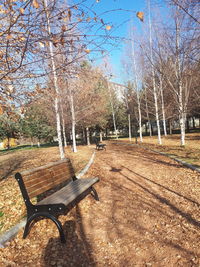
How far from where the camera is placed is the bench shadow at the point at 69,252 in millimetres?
2494

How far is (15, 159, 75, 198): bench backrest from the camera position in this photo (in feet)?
10.5

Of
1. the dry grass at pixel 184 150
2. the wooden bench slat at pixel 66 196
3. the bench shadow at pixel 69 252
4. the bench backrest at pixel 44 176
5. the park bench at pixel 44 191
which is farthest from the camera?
the dry grass at pixel 184 150

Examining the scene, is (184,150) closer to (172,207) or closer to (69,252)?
(172,207)

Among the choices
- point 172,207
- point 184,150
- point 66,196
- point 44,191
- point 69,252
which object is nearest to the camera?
point 69,252

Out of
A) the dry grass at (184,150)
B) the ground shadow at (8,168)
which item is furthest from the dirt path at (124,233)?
the ground shadow at (8,168)

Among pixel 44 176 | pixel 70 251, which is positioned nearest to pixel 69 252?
pixel 70 251

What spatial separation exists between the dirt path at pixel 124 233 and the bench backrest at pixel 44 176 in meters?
0.69

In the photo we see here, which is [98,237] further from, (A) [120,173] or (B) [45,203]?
(A) [120,173]

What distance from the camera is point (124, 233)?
120 inches

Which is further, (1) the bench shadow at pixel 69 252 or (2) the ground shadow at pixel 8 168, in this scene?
(2) the ground shadow at pixel 8 168

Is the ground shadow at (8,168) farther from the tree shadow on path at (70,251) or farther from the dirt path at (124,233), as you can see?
the tree shadow on path at (70,251)

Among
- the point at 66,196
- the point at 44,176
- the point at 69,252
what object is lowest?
the point at 69,252

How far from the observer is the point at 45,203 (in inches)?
121

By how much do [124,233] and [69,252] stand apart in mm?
928
